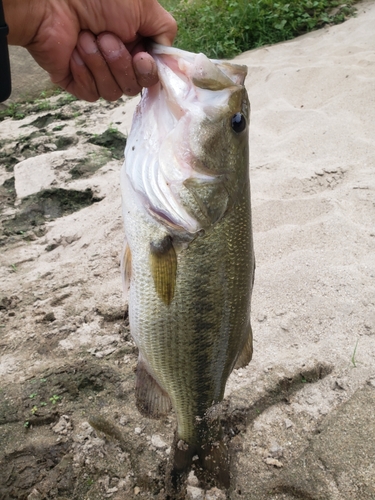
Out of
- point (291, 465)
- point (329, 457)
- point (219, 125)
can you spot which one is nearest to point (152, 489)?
point (291, 465)

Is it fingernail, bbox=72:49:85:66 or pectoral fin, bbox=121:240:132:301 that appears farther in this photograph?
fingernail, bbox=72:49:85:66

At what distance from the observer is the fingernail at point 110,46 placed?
198 centimetres

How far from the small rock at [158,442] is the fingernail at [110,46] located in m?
1.75

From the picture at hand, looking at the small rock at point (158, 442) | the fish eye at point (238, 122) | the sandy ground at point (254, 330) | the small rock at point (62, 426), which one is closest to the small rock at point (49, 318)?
the sandy ground at point (254, 330)

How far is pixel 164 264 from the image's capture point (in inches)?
71.9

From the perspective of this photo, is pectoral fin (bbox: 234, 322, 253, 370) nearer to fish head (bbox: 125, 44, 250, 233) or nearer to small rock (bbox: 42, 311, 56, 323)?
fish head (bbox: 125, 44, 250, 233)

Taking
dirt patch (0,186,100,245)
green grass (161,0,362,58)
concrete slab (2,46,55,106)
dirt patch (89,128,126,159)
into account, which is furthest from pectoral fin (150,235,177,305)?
concrete slab (2,46,55,106)

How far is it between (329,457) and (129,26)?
2.07 meters

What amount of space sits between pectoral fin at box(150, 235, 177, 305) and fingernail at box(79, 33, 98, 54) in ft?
2.90

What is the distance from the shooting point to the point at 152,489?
2.21 meters

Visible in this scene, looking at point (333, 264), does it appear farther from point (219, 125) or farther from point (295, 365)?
point (219, 125)

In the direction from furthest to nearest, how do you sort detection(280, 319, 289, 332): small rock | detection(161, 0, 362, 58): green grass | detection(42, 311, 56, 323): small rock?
detection(161, 0, 362, 58): green grass
detection(42, 311, 56, 323): small rock
detection(280, 319, 289, 332): small rock

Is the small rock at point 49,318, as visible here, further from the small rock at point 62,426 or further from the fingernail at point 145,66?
the fingernail at point 145,66

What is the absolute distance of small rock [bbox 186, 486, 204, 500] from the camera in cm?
218
